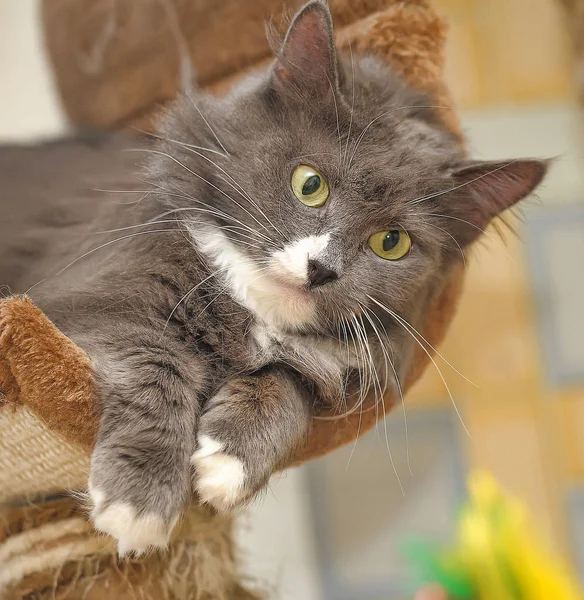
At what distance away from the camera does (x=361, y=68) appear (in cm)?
149

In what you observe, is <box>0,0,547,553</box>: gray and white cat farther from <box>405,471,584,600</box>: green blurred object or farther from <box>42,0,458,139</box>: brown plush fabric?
<box>405,471,584,600</box>: green blurred object

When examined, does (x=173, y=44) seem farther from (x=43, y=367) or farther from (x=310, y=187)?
(x=43, y=367)

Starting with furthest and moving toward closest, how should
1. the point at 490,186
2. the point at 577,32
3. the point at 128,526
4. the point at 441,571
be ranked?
the point at 577,32 < the point at 441,571 < the point at 490,186 < the point at 128,526

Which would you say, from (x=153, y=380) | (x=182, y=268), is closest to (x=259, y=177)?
(x=182, y=268)

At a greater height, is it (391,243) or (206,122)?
(206,122)

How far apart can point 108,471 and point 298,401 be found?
0.37 metres

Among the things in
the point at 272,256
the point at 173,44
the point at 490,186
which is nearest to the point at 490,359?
the point at 490,186

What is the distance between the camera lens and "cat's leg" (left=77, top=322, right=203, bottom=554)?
3.21 feet

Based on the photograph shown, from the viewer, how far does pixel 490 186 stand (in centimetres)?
134

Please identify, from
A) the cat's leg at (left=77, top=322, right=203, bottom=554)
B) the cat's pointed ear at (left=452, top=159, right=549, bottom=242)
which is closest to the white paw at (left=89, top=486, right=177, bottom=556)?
the cat's leg at (left=77, top=322, right=203, bottom=554)

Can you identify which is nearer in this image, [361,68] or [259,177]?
[259,177]

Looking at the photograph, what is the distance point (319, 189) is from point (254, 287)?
0.22 m

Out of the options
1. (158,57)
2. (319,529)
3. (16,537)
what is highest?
(158,57)

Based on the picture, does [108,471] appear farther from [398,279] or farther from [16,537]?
[398,279]
